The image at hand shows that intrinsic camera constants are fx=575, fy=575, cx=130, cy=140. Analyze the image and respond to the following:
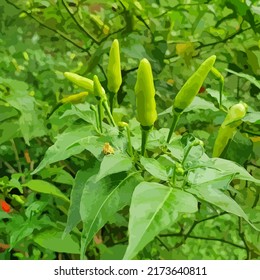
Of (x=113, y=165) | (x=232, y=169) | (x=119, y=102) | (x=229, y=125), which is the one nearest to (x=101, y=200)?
(x=113, y=165)

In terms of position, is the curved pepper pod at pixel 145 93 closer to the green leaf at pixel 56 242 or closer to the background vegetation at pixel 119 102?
the background vegetation at pixel 119 102

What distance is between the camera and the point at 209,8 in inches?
42.8

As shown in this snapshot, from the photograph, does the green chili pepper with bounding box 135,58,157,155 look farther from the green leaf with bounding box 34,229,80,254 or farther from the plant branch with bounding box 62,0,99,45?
the plant branch with bounding box 62,0,99,45

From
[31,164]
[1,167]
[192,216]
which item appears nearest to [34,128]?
[31,164]

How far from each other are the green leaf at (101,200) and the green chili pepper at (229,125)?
7.3 inches

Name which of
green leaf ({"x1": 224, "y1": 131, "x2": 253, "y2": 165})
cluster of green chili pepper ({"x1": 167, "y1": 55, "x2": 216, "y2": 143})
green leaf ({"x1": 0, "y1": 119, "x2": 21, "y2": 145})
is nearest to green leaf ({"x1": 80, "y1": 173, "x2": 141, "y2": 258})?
A: cluster of green chili pepper ({"x1": 167, "y1": 55, "x2": 216, "y2": 143})

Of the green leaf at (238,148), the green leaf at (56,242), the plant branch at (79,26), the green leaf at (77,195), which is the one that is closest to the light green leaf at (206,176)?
the green leaf at (77,195)

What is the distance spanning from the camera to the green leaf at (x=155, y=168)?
59cm

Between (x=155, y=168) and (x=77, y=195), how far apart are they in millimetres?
88

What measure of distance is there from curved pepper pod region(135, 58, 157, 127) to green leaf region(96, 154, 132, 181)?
5cm

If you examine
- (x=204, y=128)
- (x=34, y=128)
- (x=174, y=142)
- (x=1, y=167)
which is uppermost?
(x=174, y=142)

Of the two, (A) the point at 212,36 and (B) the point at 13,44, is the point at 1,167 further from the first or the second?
(A) the point at 212,36

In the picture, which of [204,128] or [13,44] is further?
[13,44]
